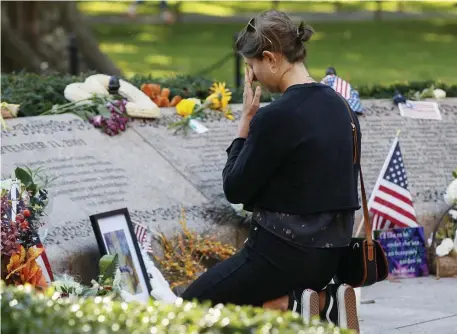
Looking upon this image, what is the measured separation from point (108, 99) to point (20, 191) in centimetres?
236

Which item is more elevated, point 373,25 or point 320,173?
point 320,173

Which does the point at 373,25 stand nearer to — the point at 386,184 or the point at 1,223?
the point at 386,184

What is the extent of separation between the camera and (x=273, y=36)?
4.56 metres

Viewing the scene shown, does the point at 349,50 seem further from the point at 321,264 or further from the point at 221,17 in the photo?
the point at 321,264

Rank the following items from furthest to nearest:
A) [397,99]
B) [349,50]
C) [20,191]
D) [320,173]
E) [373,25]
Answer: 1. [373,25]
2. [349,50]
3. [397,99]
4. [20,191]
5. [320,173]

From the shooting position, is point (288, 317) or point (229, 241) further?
point (229, 241)

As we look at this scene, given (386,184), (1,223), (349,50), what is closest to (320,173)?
(1,223)

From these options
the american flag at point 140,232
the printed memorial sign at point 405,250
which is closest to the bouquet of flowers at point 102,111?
the american flag at point 140,232

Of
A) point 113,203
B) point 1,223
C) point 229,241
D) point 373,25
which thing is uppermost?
point 1,223

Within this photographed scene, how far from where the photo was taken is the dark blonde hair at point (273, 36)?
4555mm

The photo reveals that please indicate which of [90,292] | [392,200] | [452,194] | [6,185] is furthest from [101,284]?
[452,194]

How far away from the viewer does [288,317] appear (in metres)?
3.38

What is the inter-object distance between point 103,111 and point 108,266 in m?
1.86

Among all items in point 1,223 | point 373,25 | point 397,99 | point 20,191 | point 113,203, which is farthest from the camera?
point 373,25
